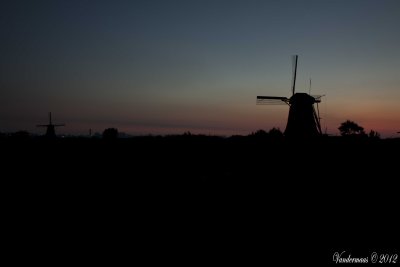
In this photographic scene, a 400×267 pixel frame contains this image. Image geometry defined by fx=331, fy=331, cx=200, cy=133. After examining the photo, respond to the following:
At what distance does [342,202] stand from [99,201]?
35.8ft

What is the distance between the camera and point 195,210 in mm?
13883

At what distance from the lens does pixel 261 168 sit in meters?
22.8

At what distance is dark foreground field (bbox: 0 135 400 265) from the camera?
1023cm

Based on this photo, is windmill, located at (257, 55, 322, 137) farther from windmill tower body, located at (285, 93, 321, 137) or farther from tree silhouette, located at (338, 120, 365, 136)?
tree silhouette, located at (338, 120, 365, 136)

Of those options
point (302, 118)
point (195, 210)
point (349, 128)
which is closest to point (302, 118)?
point (302, 118)

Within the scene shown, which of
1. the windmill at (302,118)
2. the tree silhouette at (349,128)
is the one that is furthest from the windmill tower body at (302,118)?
the tree silhouette at (349,128)

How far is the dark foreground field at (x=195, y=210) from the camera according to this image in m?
10.2

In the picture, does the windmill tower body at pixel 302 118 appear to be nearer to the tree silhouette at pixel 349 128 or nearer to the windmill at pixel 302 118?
the windmill at pixel 302 118

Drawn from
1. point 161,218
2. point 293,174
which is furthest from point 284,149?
point 161,218

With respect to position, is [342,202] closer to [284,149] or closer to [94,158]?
[284,149]

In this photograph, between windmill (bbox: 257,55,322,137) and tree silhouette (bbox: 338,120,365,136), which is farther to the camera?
tree silhouette (bbox: 338,120,365,136)

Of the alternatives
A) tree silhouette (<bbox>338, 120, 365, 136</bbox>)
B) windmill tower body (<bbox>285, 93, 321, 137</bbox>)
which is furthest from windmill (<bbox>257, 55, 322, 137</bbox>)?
tree silhouette (<bbox>338, 120, 365, 136</bbox>)

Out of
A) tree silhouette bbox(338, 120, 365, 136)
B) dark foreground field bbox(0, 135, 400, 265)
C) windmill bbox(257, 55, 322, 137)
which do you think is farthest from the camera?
tree silhouette bbox(338, 120, 365, 136)

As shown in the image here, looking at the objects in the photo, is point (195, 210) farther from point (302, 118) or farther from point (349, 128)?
point (349, 128)
